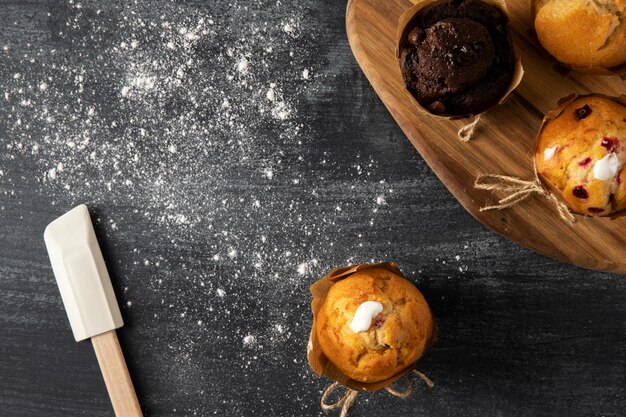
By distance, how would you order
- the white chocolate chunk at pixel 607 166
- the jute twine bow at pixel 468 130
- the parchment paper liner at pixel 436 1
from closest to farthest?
the white chocolate chunk at pixel 607 166, the parchment paper liner at pixel 436 1, the jute twine bow at pixel 468 130

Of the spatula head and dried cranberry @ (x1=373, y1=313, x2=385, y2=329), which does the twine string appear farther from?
the spatula head

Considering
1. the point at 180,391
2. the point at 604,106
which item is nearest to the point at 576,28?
the point at 604,106

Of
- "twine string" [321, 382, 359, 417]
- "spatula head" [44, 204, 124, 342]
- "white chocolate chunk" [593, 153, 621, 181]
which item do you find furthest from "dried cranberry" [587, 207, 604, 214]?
"spatula head" [44, 204, 124, 342]

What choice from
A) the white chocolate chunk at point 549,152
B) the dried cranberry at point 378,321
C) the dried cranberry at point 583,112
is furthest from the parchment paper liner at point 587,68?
the dried cranberry at point 378,321

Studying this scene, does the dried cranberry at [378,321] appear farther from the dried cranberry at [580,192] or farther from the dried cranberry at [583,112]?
the dried cranberry at [583,112]

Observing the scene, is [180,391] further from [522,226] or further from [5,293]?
[522,226]

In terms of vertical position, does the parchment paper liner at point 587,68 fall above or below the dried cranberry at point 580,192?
above
